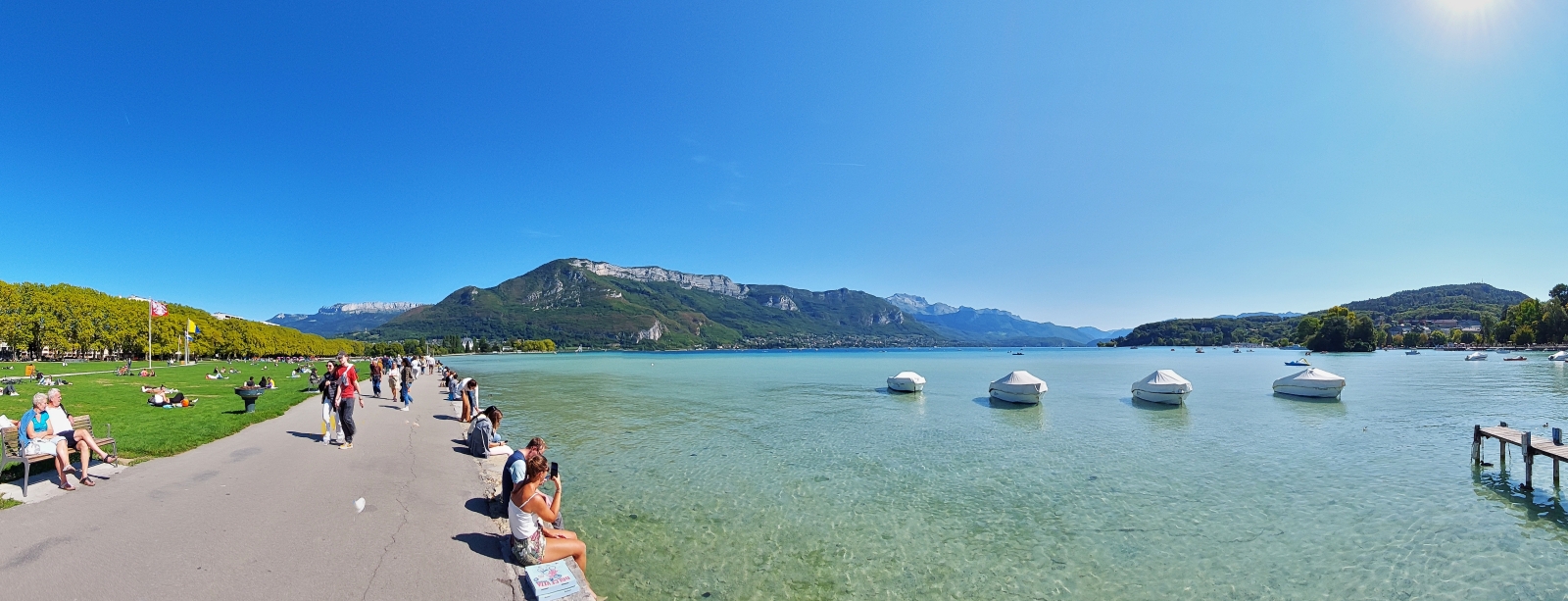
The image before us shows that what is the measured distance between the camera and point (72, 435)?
9617mm

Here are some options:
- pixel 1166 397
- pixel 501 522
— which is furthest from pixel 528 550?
pixel 1166 397

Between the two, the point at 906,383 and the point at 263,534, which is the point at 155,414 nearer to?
the point at 263,534

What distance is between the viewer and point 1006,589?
7.98 metres

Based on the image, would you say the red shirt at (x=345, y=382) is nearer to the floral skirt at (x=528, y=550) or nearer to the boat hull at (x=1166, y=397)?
the floral skirt at (x=528, y=550)

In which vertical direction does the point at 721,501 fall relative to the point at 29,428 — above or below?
below

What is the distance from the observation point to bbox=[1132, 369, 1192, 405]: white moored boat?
31875mm

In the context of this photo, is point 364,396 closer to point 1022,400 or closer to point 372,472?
point 372,472

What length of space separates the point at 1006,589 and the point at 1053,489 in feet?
19.9

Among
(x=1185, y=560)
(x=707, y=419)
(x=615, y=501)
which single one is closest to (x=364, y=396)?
(x=707, y=419)

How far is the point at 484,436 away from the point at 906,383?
98.2 ft

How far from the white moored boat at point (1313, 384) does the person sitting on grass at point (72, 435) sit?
4814cm

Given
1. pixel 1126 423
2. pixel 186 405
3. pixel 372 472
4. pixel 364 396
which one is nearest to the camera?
pixel 372 472

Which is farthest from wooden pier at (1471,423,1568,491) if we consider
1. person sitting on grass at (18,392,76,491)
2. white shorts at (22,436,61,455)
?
white shorts at (22,436,61,455)

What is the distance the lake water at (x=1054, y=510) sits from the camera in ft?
27.0
